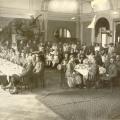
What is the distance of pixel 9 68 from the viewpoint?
5.70 meters

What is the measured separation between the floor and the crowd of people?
19cm

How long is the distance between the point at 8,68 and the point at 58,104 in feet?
4.08

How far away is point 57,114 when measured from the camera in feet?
17.7

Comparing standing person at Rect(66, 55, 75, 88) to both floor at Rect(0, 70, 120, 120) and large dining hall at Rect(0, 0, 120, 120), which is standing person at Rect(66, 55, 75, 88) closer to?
large dining hall at Rect(0, 0, 120, 120)

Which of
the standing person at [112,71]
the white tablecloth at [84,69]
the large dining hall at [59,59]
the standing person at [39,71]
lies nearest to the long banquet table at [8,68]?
the large dining hall at [59,59]

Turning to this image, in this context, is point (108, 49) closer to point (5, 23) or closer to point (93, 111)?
point (93, 111)

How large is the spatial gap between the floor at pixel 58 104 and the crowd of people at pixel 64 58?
19cm

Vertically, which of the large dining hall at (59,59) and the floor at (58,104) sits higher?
the large dining hall at (59,59)

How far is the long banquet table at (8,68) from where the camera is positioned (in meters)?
5.67

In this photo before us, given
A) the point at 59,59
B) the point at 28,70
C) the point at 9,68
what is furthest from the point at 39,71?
the point at 9,68

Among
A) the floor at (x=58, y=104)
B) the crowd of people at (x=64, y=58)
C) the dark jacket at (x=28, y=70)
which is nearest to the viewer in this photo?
the floor at (x=58, y=104)

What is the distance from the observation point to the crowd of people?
18.2 feet

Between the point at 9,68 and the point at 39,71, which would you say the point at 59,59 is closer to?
the point at 39,71

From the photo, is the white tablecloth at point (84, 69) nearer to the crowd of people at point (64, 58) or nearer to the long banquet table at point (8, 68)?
the crowd of people at point (64, 58)
